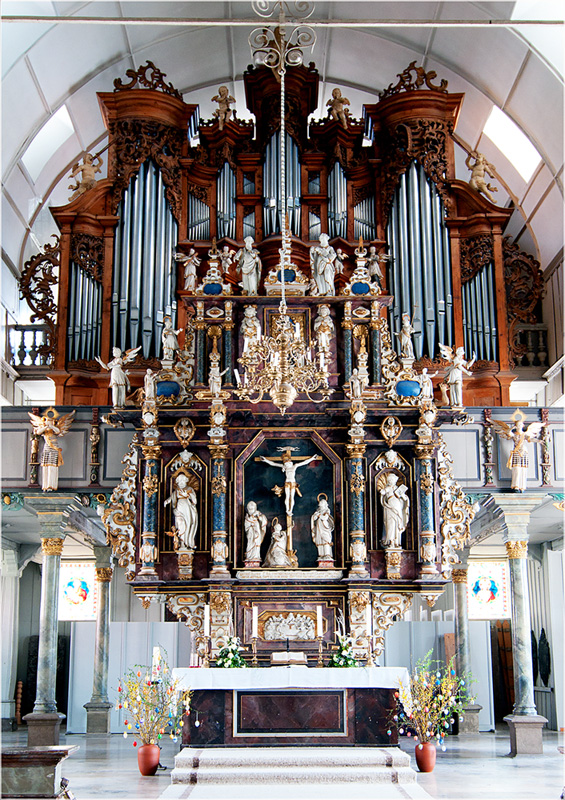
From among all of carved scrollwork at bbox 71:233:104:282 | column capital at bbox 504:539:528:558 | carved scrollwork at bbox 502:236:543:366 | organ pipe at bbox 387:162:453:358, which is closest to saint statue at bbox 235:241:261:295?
organ pipe at bbox 387:162:453:358

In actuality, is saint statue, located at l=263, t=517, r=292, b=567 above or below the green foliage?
above

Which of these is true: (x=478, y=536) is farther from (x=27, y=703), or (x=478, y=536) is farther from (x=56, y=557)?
(x=27, y=703)

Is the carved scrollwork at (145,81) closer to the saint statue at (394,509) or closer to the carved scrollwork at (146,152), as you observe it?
the carved scrollwork at (146,152)

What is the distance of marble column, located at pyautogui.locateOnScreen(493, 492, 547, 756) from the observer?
1639cm

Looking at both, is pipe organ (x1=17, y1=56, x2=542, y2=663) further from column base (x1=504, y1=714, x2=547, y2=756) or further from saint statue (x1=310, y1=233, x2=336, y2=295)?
column base (x1=504, y1=714, x2=547, y2=756)

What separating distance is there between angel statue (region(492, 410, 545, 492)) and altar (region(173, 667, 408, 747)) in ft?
15.1

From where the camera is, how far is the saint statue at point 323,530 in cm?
1569

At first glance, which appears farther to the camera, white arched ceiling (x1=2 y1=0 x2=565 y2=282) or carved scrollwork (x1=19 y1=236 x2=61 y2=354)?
carved scrollwork (x1=19 y1=236 x2=61 y2=354)

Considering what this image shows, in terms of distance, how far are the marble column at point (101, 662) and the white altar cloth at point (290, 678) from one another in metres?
7.98

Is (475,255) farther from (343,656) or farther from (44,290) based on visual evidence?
(343,656)

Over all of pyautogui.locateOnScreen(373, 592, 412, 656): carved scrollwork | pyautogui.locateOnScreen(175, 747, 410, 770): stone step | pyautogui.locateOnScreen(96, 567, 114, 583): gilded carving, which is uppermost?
pyautogui.locateOnScreen(96, 567, 114, 583): gilded carving

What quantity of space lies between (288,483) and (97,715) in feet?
27.7

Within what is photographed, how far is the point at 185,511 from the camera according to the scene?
15.8 metres

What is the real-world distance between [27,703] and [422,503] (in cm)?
1535
